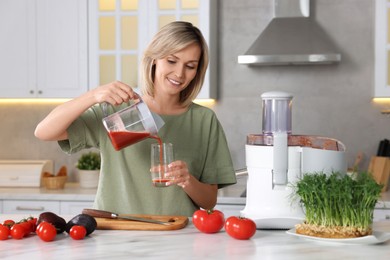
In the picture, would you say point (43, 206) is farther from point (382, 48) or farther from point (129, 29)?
point (382, 48)

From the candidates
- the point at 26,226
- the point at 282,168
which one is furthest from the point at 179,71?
the point at 26,226

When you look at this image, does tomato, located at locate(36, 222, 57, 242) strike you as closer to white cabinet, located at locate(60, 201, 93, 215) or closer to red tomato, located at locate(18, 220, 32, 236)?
red tomato, located at locate(18, 220, 32, 236)

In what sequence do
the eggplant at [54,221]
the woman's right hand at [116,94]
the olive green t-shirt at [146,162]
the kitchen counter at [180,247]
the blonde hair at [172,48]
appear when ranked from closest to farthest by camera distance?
the kitchen counter at [180,247], the eggplant at [54,221], the woman's right hand at [116,94], the blonde hair at [172,48], the olive green t-shirt at [146,162]

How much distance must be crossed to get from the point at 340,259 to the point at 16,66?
3.01 m

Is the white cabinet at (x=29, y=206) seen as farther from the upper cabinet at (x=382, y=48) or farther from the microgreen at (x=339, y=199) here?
the microgreen at (x=339, y=199)

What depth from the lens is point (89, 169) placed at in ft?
13.6

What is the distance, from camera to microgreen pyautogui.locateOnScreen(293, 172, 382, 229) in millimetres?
1832

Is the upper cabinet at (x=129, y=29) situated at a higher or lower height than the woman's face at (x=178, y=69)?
higher

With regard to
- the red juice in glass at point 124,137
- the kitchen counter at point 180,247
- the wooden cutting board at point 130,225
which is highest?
the red juice in glass at point 124,137

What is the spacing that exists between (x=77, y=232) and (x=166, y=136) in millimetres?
623

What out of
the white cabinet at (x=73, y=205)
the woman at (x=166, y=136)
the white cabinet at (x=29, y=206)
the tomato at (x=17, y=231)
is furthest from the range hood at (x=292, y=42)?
the tomato at (x=17, y=231)

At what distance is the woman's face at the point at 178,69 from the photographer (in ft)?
7.36

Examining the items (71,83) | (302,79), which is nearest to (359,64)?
(302,79)

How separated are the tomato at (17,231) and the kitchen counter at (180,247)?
2 cm
